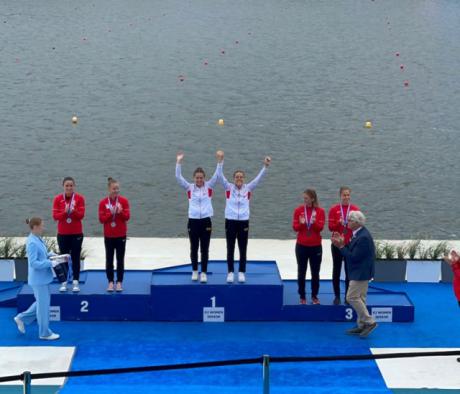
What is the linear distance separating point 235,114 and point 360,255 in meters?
21.3

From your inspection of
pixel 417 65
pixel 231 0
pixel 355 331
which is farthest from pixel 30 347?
pixel 231 0

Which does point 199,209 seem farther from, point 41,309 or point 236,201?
point 41,309

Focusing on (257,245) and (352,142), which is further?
(352,142)

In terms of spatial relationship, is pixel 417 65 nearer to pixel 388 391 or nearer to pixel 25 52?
pixel 25 52

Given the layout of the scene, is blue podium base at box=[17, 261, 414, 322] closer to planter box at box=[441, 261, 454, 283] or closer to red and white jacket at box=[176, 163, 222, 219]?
red and white jacket at box=[176, 163, 222, 219]

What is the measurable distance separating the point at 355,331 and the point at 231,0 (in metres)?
64.0

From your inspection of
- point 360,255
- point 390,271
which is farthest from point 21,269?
point 390,271

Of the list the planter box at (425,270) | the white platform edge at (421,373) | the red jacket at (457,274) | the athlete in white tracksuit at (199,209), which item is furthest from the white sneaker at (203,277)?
the planter box at (425,270)

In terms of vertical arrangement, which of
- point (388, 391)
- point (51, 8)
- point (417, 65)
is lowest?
point (388, 391)

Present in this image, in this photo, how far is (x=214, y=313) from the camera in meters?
12.6

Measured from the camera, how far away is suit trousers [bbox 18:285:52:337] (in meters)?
11.6

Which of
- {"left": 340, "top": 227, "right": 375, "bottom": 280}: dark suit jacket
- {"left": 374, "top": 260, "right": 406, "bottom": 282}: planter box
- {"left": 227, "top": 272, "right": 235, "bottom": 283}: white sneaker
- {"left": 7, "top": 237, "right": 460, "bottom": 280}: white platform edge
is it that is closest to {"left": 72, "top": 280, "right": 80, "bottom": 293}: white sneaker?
{"left": 227, "top": 272, "right": 235, "bottom": 283}: white sneaker

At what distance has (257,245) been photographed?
16906 millimetres

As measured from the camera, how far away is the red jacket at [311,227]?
40.4ft
